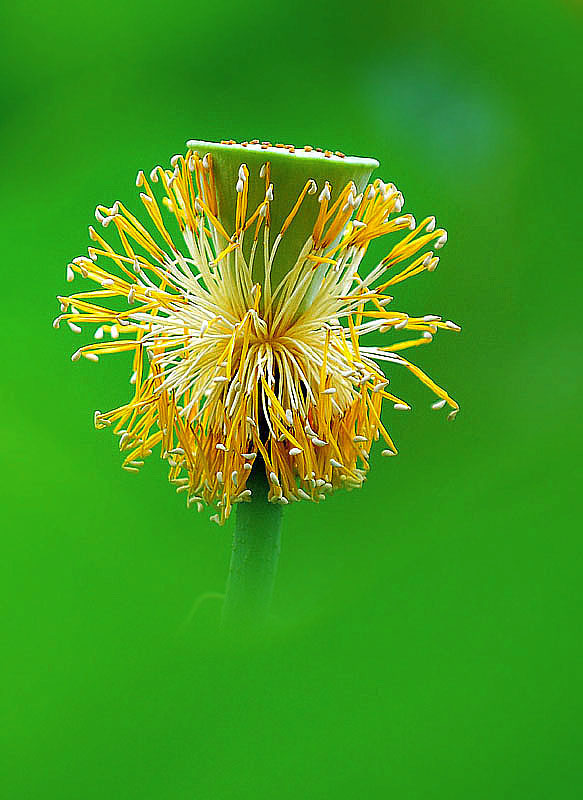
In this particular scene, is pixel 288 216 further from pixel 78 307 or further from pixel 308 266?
pixel 78 307

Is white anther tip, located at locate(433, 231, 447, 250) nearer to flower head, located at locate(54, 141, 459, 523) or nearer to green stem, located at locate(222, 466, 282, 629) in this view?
flower head, located at locate(54, 141, 459, 523)

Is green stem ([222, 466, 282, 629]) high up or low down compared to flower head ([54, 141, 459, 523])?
down

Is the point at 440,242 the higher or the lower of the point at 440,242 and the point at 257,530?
the higher

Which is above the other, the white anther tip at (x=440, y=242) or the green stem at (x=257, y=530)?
the white anther tip at (x=440, y=242)

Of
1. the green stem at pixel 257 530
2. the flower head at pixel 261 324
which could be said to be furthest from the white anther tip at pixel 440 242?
the green stem at pixel 257 530

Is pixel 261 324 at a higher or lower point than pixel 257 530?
higher

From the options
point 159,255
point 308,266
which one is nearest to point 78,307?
point 159,255

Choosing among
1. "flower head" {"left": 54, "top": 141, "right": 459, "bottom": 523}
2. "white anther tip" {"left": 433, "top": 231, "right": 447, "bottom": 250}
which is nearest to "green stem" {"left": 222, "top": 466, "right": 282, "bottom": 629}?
"flower head" {"left": 54, "top": 141, "right": 459, "bottom": 523}

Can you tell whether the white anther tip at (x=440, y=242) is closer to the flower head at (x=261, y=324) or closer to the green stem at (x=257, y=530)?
the flower head at (x=261, y=324)
